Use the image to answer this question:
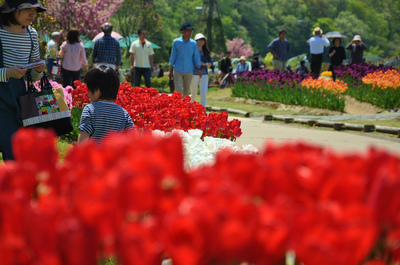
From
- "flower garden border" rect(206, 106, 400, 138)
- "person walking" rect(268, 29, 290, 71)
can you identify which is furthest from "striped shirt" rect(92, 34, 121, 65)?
"person walking" rect(268, 29, 290, 71)

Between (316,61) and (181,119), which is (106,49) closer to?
(181,119)

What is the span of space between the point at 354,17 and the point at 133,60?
109872mm

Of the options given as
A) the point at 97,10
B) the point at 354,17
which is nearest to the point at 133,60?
the point at 97,10

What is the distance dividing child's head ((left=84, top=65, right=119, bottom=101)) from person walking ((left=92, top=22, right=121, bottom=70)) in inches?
242

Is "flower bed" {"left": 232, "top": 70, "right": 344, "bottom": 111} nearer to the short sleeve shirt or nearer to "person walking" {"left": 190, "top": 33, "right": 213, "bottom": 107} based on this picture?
"person walking" {"left": 190, "top": 33, "right": 213, "bottom": 107}

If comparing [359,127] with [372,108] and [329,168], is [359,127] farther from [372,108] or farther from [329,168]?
[329,168]

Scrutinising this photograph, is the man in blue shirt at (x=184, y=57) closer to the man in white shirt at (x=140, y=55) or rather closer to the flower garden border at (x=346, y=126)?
the man in white shirt at (x=140, y=55)

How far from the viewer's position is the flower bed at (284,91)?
46.9ft

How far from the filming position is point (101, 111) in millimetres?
4359

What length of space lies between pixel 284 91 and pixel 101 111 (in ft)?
39.8

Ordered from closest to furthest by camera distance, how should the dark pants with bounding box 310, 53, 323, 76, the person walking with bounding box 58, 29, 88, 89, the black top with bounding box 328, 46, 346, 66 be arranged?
the person walking with bounding box 58, 29, 88, 89 < the dark pants with bounding box 310, 53, 323, 76 < the black top with bounding box 328, 46, 346, 66

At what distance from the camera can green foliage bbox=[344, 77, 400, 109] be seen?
46.7 feet

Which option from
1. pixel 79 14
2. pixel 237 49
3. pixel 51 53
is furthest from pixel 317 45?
pixel 237 49

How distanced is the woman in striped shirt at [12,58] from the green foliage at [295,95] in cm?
1059
